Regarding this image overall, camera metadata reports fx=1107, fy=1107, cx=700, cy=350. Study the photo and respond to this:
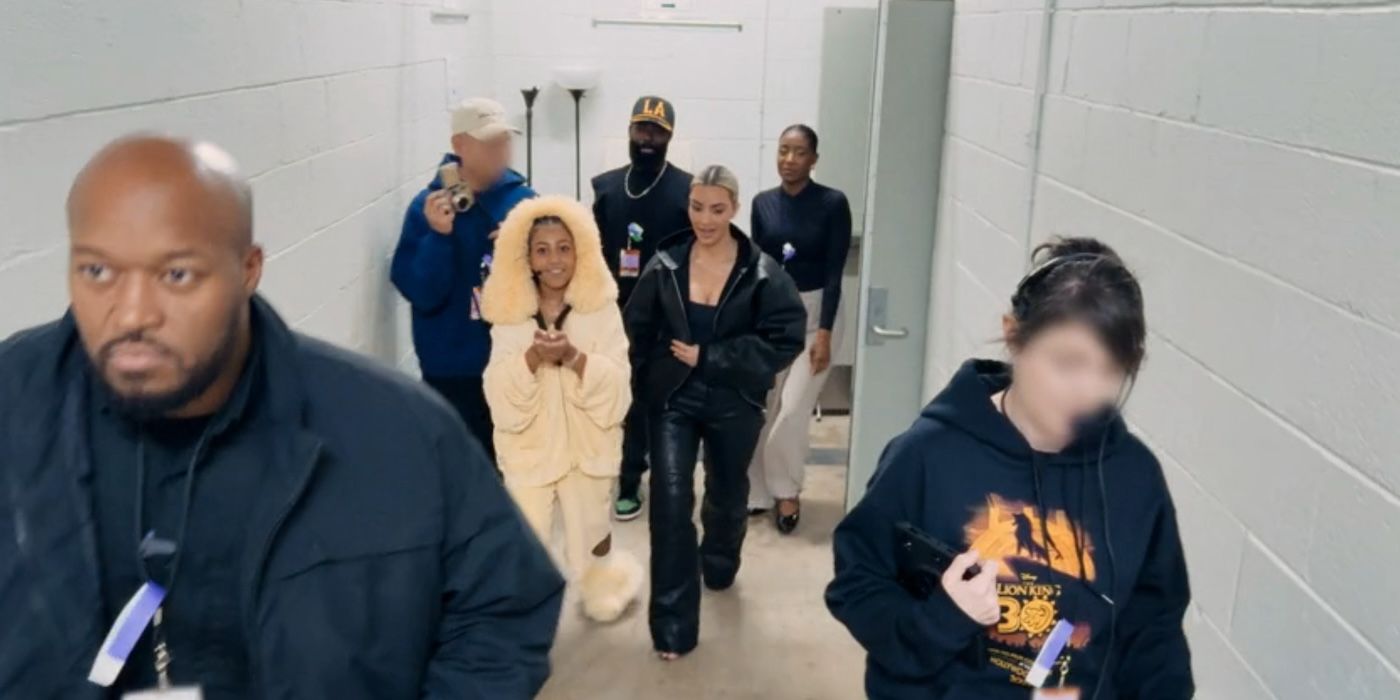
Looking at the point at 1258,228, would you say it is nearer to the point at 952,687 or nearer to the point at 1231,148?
the point at 1231,148

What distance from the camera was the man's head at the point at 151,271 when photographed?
112 cm

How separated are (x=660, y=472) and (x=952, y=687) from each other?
5.95 feet

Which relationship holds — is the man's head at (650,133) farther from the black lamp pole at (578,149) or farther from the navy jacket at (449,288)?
the black lamp pole at (578,149)

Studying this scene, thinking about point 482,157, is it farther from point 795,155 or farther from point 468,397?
point 795,155

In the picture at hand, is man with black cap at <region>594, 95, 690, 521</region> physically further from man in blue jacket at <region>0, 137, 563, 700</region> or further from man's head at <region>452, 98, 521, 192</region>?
man in blue jacket at <region>0, 137, 563, 700</region>

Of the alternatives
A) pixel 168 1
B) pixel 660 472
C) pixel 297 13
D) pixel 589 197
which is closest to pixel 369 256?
pixel 297 13

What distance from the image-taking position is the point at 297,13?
2859 millimetres

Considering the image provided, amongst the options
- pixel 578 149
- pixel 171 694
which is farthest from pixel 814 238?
pixel 171 694

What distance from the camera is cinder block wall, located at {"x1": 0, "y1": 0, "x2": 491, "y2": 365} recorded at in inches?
67.3

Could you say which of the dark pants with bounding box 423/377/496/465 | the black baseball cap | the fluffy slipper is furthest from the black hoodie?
the black baseball cap

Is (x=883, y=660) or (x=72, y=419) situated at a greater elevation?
(x=72, y=419)

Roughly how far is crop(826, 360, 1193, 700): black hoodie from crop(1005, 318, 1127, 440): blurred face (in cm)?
6

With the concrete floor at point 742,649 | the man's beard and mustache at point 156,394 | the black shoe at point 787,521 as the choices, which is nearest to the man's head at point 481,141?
the concrete floor at point 742,649

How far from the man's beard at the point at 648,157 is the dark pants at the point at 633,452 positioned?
939mm
